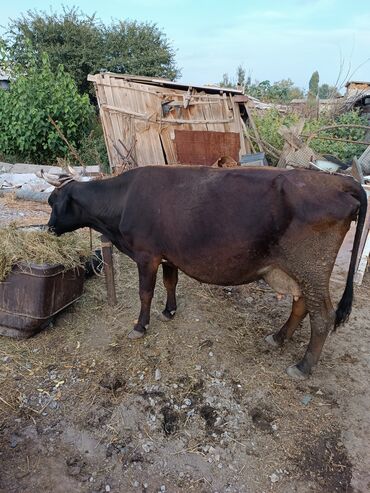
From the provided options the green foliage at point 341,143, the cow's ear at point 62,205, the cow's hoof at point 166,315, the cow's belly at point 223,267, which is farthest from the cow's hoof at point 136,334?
the green foliage at point 341,143

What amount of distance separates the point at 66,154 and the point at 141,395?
33.1 ft

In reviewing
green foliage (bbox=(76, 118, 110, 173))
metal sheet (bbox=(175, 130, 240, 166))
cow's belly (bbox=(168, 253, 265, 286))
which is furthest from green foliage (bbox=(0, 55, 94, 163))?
cow's belly (bbox=(168, 253, 265, 286))

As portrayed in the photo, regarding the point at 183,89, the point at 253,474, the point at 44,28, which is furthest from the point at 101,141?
the point at 253,474

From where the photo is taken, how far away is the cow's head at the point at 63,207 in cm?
409

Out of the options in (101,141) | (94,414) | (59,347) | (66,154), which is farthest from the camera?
(101,141)

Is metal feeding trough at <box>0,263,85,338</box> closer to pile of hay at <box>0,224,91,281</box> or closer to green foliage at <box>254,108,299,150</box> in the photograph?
pile of hay at <box>0,224,91,281</box>

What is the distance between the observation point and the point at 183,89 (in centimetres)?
965

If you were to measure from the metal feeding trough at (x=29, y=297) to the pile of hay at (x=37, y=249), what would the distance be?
0.07 metres

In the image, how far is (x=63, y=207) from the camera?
4.08 m

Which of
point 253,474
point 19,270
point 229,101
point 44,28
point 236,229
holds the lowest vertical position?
point 253,474

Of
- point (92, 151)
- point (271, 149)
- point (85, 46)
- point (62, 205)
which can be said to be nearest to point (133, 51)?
point (85, 46)

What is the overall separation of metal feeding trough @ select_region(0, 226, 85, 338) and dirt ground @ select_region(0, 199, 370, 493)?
0.18 m

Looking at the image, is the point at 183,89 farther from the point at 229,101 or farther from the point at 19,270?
the point at 19,270

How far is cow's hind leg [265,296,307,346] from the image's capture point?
144 inches
